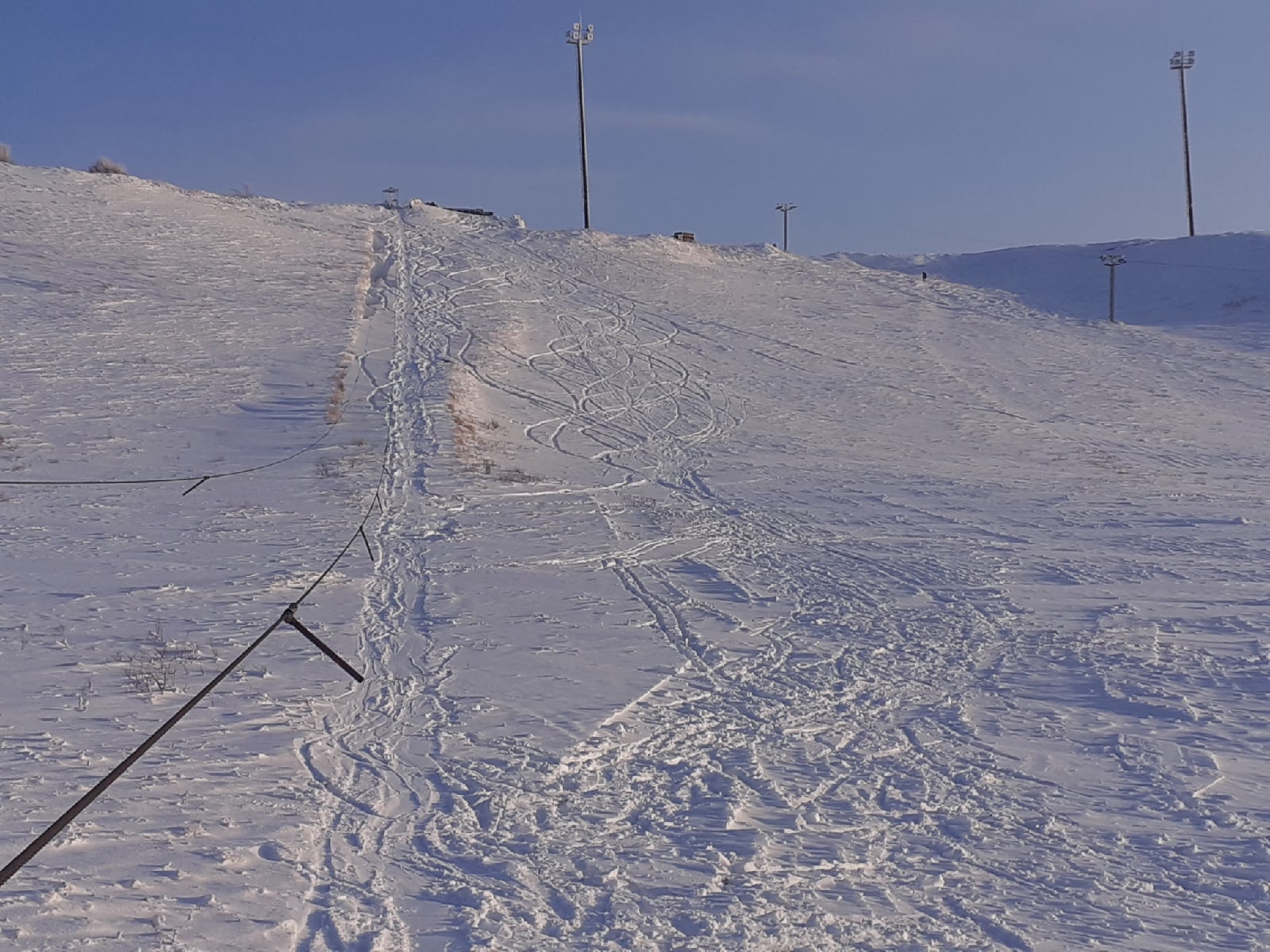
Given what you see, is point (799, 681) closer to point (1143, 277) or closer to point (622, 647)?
point (622, 647)

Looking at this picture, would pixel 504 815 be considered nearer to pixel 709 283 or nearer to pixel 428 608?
pixel 428 608

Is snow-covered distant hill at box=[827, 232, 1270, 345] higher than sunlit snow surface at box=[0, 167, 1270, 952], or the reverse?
snow-covered distant hill at box=[827, 232, 1270, 345]

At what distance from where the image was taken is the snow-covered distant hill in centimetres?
4078

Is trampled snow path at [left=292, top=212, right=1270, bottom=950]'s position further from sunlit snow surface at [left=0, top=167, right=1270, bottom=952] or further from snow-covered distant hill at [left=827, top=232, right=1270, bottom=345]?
snow-covered distant hill at [left=827, top=232, right=1270, bottom=345]

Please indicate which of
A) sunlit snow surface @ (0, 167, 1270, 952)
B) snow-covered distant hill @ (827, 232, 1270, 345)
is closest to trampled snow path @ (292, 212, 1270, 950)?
sunlit snow surface @ (0, 167, 1270, 952)

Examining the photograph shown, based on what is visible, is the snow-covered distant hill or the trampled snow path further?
the snow-covered distant hill

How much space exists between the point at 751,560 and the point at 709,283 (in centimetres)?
2562

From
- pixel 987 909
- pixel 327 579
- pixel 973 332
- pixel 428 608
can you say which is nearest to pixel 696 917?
pixel 987 909

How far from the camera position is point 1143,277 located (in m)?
47.8

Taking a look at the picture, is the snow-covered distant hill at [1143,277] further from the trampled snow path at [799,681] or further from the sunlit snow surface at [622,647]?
the trampled snow path at [799,681]

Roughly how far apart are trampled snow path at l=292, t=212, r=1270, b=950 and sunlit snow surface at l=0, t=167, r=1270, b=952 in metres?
0.04

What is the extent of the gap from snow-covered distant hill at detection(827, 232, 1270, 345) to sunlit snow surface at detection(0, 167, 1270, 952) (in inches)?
666

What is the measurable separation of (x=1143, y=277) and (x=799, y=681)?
44475 mm

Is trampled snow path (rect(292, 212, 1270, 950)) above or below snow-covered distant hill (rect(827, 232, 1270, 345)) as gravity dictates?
below
